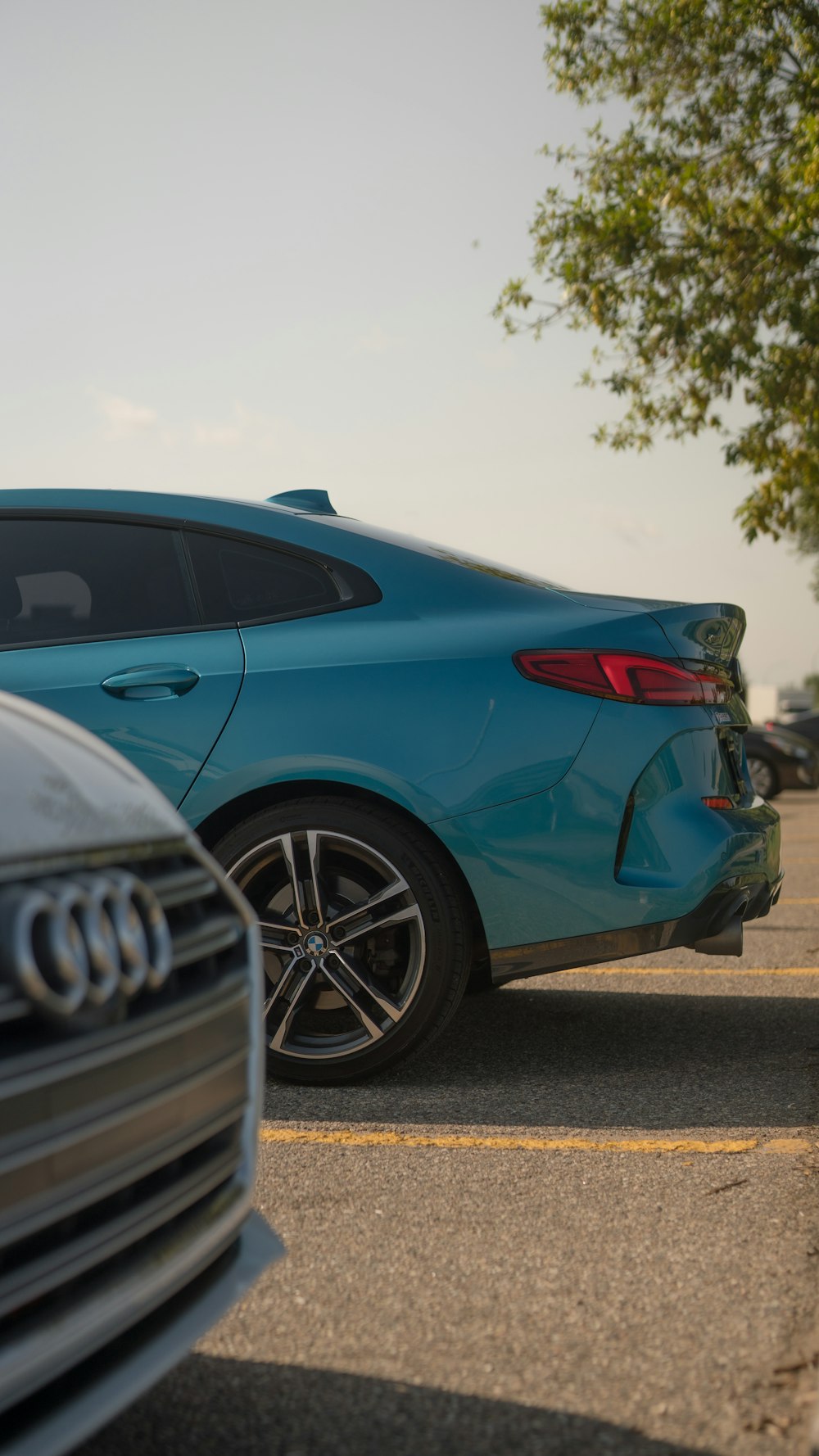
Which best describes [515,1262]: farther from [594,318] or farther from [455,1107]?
[594,318]

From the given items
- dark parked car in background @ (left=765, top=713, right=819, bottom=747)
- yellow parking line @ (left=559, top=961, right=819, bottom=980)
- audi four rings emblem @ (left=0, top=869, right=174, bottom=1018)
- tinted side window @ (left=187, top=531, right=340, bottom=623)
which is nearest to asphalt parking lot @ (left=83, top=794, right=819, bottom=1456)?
audi four rings emblem @ (left=0, top=869, right=174, bottom=1018)

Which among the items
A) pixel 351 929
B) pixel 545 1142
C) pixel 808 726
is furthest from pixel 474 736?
pixel 808 726

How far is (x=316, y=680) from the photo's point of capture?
3797 millimetres

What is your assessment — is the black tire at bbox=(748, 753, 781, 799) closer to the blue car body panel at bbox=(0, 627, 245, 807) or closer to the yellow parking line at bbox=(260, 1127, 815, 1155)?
the blue car body panel at bbox=(0, 627, 245, 807)

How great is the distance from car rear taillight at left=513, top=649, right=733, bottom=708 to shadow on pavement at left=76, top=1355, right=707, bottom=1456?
2052 mm

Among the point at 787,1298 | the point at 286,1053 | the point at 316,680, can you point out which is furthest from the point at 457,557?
the point at 787,1298

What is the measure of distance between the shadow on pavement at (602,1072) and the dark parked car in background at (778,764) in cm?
1244

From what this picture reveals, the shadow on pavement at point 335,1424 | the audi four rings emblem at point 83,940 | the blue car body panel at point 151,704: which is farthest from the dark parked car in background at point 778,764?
the audi four rings emblem at point 83,940

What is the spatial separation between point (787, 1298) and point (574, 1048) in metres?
1.91

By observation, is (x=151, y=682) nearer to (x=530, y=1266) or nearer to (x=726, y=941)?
(x=726, y=941)

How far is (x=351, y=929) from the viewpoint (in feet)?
12.3

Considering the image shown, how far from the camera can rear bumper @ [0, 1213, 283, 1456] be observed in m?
1.42

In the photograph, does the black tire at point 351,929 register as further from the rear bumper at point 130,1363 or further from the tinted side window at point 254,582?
the rear bumper at point 130,1363

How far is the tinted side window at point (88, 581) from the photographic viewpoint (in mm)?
3959
